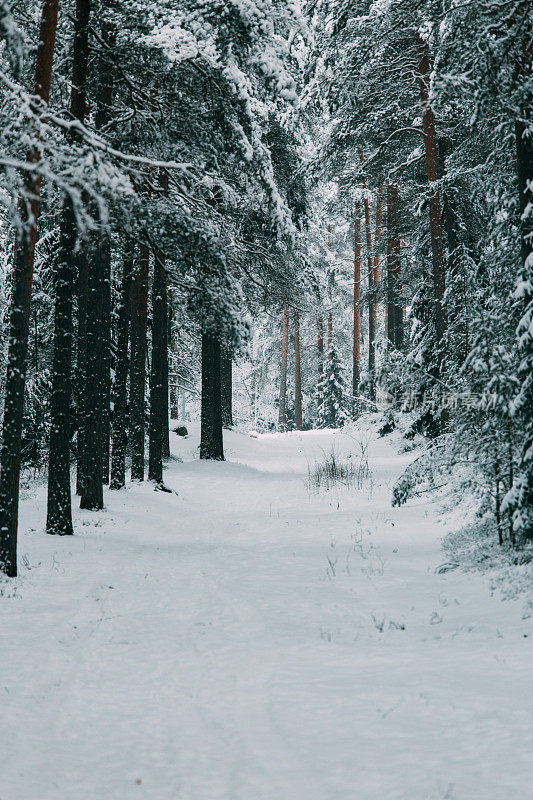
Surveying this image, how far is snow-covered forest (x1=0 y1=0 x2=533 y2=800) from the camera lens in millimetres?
3664

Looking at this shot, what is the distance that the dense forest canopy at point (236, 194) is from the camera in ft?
21.9

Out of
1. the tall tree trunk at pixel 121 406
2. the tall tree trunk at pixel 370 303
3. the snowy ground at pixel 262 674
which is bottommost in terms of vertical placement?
the snowy ground at pixel 262 674

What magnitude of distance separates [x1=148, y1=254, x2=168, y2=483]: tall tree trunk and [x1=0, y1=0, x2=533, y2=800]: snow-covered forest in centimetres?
6

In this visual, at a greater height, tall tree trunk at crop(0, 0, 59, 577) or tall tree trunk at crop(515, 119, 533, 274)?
tall tree trunk at crop(515, 119, 533, 274)

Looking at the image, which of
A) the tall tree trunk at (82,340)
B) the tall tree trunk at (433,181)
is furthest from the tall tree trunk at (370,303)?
the tall tree trunk at (82,340)

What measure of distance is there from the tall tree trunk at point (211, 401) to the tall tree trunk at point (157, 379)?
3.82 m

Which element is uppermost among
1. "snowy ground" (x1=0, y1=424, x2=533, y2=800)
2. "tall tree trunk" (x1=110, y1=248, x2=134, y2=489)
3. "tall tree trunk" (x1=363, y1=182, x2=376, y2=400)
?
"tall tree trunk" (x1=363, y1=182, x2=376, y2=400)

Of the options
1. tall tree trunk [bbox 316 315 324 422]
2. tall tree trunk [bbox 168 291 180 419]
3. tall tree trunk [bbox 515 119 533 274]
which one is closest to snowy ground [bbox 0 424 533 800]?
tall tree trunk [bbox 515 119 533 274]

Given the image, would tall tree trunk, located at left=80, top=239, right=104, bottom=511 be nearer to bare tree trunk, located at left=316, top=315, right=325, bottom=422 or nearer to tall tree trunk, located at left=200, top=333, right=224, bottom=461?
tall tree trunk, located at left=200, top=333, right=224, bottom=461

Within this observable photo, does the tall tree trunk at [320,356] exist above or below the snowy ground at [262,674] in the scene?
above

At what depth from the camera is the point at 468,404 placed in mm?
7281

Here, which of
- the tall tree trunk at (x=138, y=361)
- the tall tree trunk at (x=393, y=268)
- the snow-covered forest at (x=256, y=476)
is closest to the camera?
the snow-covered forest at (x=256, y=476)

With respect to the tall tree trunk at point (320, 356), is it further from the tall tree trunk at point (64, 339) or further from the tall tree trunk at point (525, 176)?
the tall tree trunk at point (525, 176)

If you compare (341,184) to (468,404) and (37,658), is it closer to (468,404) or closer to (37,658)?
(468,404)
